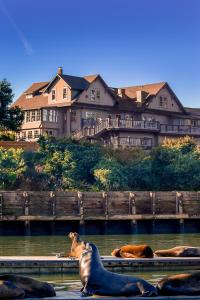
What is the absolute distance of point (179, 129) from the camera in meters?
86.9

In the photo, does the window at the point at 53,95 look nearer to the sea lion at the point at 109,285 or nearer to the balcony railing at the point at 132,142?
the balcony railing at the point at 132,142

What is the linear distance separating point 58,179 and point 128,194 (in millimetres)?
11917

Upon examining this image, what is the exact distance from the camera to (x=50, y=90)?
86.2 meters

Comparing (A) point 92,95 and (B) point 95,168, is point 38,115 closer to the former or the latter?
(A) point 92,95

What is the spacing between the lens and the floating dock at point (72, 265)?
27703 millimetres

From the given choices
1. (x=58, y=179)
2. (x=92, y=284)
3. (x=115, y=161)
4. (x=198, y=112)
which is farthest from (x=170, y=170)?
(x=92, y=284)

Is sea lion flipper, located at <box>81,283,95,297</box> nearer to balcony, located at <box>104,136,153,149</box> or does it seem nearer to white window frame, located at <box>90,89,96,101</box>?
balcony, located at <box>104,136,153,149</box>

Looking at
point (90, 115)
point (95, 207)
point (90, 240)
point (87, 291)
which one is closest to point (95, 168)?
point (95, 207)

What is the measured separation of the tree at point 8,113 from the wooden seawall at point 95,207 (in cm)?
2028

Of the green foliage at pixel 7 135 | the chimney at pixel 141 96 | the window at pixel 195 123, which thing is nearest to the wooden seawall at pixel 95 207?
the green foliage at pixel 7 135

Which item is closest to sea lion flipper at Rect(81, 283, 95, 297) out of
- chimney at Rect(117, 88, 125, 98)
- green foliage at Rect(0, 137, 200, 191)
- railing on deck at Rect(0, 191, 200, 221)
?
railing on deck at Rect(0, 191, 200, 221)

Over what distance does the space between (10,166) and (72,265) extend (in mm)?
39282

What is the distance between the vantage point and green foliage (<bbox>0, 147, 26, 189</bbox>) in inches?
2525

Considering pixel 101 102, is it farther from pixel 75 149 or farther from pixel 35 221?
pixel 35 221
